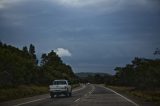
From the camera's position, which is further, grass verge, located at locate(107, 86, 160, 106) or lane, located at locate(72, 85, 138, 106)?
grass verge, located at locate(107, 86, 160, 106)

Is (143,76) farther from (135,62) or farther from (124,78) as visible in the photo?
(124,78)

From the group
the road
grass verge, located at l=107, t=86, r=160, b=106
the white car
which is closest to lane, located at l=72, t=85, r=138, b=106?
the road

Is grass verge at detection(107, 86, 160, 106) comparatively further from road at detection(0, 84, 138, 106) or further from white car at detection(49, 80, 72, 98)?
white car at detection(49, 80, 72, 98)

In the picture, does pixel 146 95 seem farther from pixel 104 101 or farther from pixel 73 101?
pixel 73 101

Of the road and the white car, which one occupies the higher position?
the white car

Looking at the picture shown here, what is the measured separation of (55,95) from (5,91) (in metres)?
5.69

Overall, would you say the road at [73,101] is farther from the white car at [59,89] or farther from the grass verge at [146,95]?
the white car at [59,89]

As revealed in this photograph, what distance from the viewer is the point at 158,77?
7412 centimetres

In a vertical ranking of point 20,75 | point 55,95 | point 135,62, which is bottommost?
point 55,95

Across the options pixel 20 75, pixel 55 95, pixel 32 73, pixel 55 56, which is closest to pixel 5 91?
pixel 55 95

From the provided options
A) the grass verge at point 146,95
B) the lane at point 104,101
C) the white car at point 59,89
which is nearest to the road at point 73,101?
the lane at point 104,101

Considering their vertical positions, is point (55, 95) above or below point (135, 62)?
below

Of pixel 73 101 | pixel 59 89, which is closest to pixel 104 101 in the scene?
pixel 73 101

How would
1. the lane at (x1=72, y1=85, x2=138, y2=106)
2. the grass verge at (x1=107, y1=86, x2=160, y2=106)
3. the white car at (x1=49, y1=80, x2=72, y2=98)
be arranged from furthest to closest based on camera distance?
the white car at (x1=49, y1=80, x2=72, y2=98), the grass verge at (x1=107, y1=86, x2=160, y2=106), the lane at (x1=72, y1=85, x2=138, y2=106)
